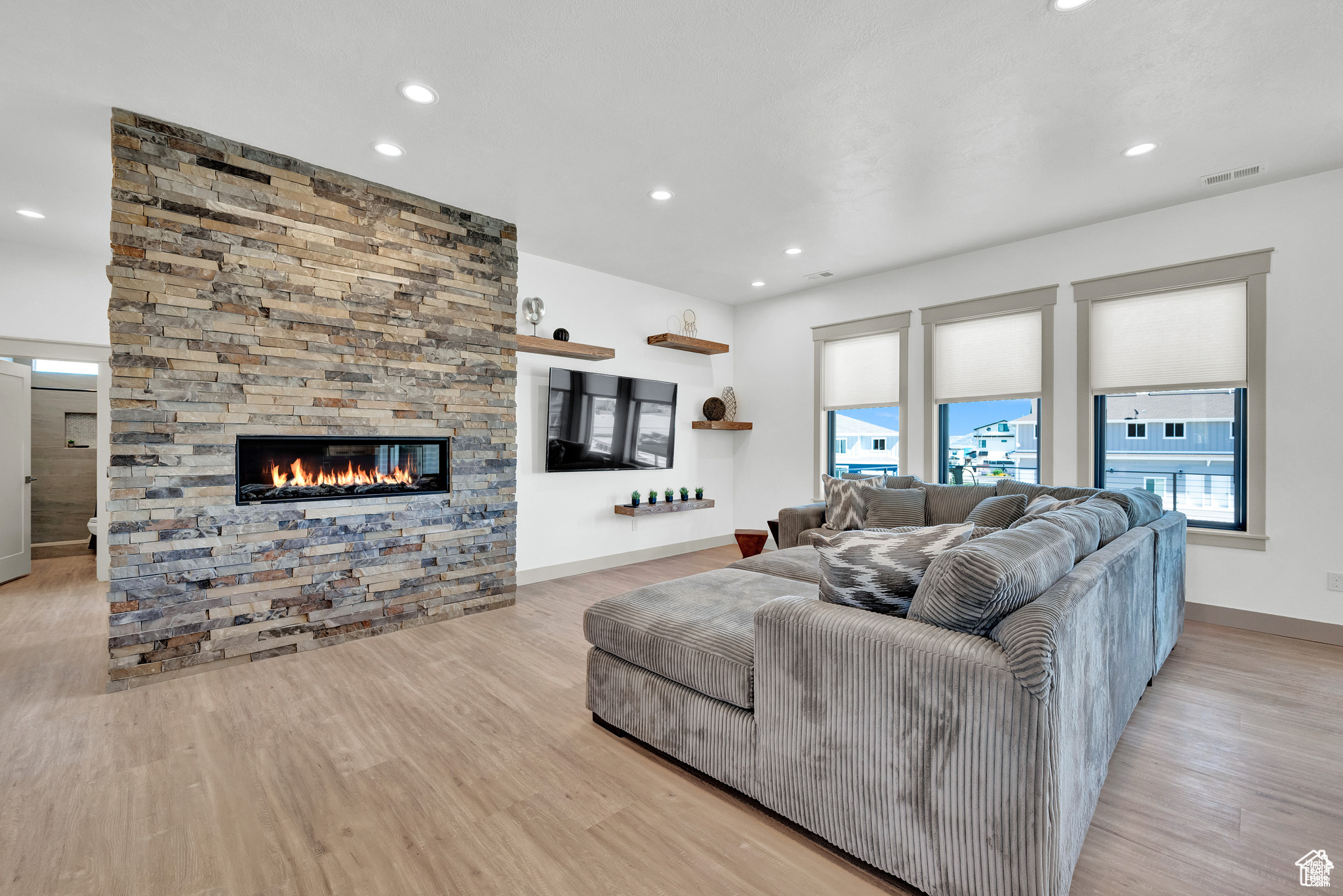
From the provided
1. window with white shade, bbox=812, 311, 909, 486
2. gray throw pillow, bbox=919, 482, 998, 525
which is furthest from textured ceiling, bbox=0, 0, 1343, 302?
gray throw pillow, bbox=919, 482, 998, 525

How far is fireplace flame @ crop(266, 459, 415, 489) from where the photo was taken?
332cm

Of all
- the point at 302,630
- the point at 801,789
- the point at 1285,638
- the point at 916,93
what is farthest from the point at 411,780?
the point at 1285,638

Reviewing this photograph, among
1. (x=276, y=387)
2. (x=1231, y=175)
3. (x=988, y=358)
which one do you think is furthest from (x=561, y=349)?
(x=1231, y=175)

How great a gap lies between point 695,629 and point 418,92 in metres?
2.61

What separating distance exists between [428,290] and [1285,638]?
5697 millimetres

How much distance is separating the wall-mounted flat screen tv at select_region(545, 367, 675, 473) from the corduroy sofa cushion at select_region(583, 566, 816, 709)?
8.51ft

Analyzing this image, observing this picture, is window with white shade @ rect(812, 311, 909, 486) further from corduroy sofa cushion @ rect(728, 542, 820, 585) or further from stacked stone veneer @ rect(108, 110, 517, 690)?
stacked stone veneer @ rect(108, 110, 517, 690)

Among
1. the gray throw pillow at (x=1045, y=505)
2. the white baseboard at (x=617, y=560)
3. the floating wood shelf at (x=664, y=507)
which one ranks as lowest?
the white baseboard at (x=617, y=560)

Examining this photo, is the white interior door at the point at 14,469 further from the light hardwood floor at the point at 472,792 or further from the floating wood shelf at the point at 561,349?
the floating wood shelf at the point at 561,349

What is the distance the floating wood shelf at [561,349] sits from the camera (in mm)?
4539

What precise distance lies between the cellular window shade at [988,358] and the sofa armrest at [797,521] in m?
1.52

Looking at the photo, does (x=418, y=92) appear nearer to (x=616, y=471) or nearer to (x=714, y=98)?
(x=714, y=98)

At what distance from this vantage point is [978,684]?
1.34 metres
